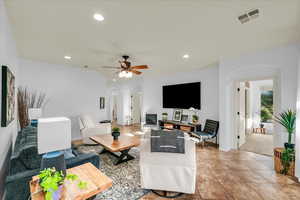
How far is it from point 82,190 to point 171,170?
1100mm

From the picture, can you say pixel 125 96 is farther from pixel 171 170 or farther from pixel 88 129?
pixel 171 170

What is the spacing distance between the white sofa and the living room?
0.01 meters

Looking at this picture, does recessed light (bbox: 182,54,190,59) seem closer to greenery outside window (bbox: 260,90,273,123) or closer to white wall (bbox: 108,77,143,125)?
white wall (bbox: 108,77,143,125)

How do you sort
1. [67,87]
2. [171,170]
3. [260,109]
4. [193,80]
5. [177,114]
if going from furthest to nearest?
[260,109] < [177,114] < [193,80] < [67,87] < [171,170]

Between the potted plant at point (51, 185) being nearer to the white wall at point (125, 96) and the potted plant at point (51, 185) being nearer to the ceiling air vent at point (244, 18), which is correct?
the ceiling air vent at point (244, 18)

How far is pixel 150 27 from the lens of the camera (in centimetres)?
220

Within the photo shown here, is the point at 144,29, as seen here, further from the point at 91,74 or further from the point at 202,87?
the point at 91,74

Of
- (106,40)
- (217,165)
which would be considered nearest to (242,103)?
(217,165)

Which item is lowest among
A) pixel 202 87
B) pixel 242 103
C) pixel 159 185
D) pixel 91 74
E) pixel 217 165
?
pixel 217 165

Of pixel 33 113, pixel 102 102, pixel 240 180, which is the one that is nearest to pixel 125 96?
pixel 102 102

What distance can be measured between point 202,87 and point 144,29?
326 cm

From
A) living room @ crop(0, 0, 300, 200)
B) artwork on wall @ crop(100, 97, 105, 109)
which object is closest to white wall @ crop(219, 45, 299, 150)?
living room @ crop(0, 0, 300, 200)

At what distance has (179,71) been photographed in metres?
5.36

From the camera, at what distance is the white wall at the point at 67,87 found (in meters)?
4.10
